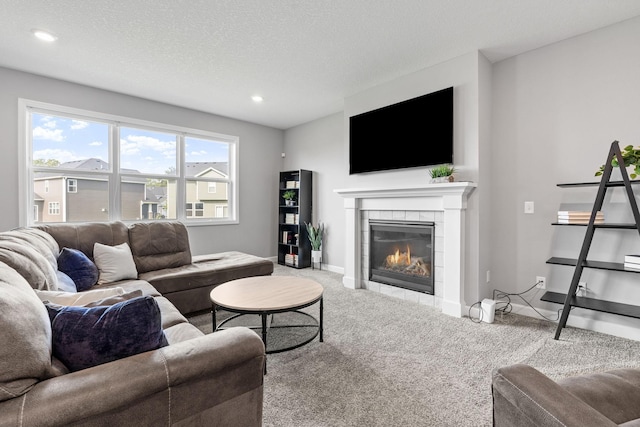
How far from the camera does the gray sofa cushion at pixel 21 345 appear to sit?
81 cm

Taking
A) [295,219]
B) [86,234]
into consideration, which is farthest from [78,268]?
[295,219]

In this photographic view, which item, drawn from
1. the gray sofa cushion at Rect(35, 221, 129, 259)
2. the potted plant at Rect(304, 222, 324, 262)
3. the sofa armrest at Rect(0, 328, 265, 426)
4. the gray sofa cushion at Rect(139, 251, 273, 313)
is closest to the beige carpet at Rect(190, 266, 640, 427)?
the gray sofa cushion at Rect(139, 251, 273, 313)

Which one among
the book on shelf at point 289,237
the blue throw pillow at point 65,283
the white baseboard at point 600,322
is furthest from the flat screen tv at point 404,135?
the blue throw pillow at point 65,283

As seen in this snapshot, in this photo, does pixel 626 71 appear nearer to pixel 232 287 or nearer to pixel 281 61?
pixel 281 61

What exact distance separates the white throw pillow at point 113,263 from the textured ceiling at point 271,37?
1955 mm

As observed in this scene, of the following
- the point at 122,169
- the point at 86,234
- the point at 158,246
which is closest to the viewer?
the point at 86,234

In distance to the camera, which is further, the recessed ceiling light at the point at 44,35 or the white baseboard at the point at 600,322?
the recessed ceiling light at the point at 44,35

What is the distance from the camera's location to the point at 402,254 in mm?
3752

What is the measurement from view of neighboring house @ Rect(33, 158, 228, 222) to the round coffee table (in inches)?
104

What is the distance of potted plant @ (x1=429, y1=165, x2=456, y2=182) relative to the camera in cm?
310

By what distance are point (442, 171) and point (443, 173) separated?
23mm

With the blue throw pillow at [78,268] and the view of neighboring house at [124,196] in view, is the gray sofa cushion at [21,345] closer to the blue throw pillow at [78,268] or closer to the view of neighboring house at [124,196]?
the blue throw pillow at [78,268]

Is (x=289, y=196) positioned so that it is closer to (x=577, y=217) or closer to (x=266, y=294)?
(x=266, y=294)

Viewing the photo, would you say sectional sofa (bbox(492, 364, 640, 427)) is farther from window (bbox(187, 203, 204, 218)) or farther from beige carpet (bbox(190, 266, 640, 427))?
window (bbox(187, 203, 204, 218))
